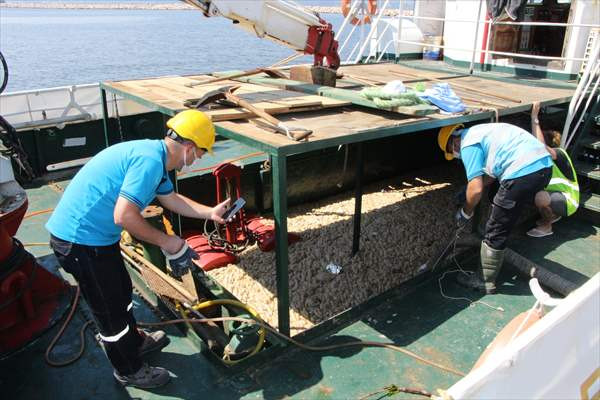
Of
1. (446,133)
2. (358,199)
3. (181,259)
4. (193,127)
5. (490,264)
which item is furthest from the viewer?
(358,199)

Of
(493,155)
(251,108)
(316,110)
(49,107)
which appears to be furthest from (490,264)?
(49,107)

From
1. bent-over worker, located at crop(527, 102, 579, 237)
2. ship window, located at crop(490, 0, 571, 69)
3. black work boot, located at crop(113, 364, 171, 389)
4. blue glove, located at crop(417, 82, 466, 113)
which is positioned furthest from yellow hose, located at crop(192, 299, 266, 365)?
ship window, located at crop(490, 0, 571, 69)

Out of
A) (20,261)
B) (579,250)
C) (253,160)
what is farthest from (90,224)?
(579,250)

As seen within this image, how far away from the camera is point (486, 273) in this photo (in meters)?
4.68

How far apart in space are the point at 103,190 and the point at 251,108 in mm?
1503

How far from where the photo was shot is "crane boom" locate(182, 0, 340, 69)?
16.0ft

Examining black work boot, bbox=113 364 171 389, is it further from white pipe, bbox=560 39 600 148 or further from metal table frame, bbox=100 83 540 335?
white pipe, bbox=560 39 600 148

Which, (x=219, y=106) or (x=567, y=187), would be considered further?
(x=567, y=187)

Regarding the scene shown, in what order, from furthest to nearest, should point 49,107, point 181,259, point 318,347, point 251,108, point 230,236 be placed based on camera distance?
point 49,107, point 230,236, point 251,108, point 318,347, point 181,259

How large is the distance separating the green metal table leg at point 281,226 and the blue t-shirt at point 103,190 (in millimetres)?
750

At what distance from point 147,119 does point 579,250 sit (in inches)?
253

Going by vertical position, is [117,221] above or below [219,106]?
below

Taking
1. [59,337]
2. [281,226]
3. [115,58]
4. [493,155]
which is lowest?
[115,58]

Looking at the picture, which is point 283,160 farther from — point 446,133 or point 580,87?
point 580,87
